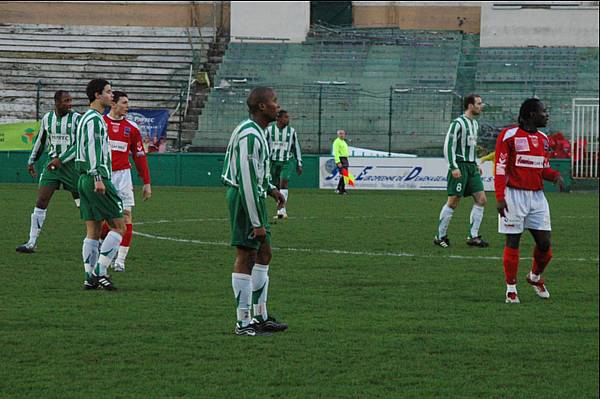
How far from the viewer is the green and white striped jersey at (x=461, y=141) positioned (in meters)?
Result: 16.5

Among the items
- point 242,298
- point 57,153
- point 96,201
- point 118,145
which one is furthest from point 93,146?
point 57,153

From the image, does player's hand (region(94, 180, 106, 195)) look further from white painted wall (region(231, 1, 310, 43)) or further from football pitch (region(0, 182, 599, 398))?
white painted wall (region(231, 1, 310, 43))

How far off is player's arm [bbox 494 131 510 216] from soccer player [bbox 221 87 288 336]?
96.0 inches

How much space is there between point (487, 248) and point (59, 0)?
34407mm

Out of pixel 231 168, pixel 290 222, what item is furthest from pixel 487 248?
pixel 231 168

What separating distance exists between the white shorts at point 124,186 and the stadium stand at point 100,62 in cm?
1719

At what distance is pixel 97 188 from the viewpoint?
36.4ft

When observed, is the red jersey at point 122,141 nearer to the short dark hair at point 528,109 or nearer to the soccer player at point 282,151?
the short dark hair at point 528,109

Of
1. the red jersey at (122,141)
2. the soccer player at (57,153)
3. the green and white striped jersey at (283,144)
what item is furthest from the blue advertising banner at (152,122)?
the red jersey at (122,141)

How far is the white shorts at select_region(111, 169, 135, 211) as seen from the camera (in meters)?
13.3

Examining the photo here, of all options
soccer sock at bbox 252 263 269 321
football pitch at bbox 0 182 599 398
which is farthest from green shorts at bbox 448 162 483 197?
soccer sock at bbox 252 263 269 321

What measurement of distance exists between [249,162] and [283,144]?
1434 centimetres

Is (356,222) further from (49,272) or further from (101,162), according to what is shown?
(101,162)

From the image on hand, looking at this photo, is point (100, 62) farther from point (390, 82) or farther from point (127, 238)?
point (127, 238)
